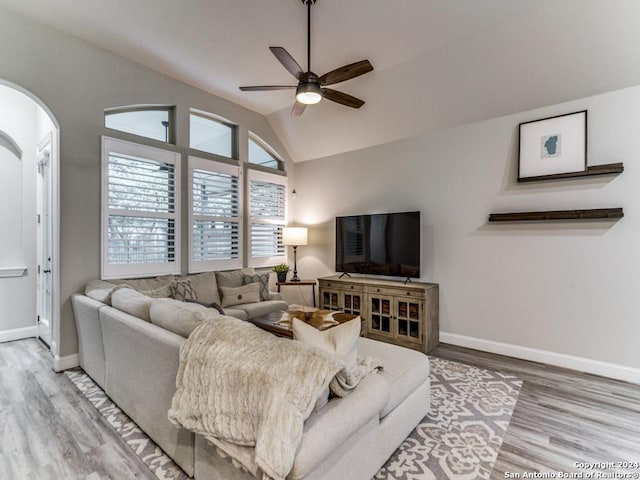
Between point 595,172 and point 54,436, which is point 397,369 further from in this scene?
point 595,172

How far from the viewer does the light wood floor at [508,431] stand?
195 centimetres

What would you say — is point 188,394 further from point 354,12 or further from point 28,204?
point 28,204

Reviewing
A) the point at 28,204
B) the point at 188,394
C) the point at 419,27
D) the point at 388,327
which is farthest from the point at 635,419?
the point at 28,204

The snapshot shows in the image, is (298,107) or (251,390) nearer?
(251,390)

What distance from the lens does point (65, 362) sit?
3297mm

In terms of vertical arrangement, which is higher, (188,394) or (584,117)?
(584,117)

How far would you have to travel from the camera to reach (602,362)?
10.5 ft

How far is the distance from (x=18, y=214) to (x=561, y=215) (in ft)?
22.1

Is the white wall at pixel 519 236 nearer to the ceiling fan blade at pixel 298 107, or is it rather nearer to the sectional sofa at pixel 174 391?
the ceiling fan blade at pixel 298 107

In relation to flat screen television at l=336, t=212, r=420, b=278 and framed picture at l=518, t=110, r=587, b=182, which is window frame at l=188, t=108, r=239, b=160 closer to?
flat screen television at l=336, t=212, r=420, b=278

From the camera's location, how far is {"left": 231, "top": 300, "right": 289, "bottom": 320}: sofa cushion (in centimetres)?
395

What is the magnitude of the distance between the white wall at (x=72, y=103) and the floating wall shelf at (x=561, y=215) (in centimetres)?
463

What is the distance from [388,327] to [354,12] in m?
3.55

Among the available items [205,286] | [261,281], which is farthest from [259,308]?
[205,286]
